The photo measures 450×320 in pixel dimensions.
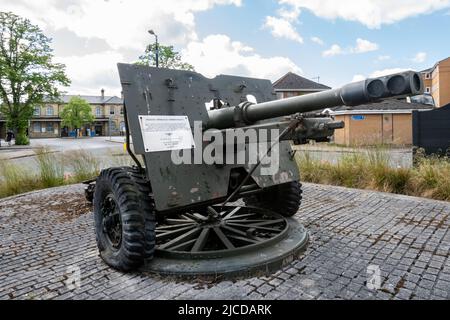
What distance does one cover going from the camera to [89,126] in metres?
73.2

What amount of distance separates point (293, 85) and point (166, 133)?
36.9 m

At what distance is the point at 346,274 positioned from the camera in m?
3.18

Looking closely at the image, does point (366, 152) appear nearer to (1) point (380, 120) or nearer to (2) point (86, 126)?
(1) point (380, 120)

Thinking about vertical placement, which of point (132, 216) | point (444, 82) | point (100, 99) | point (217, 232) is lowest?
point (217, 232)

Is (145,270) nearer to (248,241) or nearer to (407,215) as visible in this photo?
(248,241)

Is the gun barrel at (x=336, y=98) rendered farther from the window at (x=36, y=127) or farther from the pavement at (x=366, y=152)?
the window at (x=36, y=127)

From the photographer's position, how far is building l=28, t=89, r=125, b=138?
70438mm

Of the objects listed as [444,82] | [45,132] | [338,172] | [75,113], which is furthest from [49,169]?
[45,132]

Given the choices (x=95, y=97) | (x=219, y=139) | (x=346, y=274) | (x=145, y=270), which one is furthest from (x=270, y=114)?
(x=95, y=97)

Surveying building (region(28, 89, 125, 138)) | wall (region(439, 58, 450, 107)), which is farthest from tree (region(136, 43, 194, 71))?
building (region(28, 89, 125, 138))

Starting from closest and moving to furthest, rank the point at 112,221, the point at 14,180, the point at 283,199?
the point at 112,221, the point at 283,199, the point at 14,180

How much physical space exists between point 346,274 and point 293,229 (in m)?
1.07

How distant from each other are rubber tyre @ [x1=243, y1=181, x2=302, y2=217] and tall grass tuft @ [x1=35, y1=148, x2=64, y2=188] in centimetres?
549
